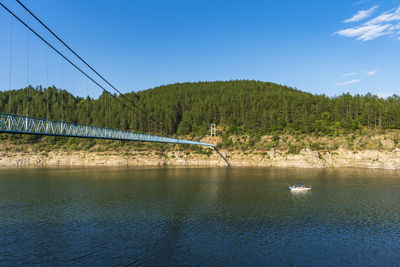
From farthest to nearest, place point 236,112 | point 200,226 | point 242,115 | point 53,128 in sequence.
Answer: point 236,112, point 242,115, point 53,128, point 200,226

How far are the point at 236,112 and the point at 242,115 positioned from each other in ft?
12.8

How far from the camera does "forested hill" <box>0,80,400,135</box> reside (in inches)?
4365

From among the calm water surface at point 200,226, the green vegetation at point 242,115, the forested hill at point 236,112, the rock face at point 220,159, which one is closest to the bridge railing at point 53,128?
the calm water surface at point 200,226

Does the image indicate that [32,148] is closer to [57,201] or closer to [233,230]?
[57,201]

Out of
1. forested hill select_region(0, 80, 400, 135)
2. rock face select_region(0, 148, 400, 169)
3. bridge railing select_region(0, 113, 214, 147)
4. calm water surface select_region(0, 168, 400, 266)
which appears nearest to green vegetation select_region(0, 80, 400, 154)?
forested hill select_region(0, 80, 400, 135)

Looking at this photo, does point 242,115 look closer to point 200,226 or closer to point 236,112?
point 236,112

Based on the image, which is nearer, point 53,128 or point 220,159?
point 53,128

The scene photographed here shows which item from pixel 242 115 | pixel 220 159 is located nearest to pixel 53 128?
pixel 220 159

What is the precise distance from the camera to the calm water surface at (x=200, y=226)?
24.0 meters

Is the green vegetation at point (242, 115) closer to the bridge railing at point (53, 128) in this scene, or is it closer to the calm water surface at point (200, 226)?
the bridge railing at point (53, 128)

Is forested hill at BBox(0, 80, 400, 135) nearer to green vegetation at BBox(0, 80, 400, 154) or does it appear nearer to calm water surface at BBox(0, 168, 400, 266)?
green vegetation at BBox(0, 80, 400, 154)

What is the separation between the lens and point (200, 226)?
31828 millimetres

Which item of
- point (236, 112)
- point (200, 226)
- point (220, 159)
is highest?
point (236, 112)

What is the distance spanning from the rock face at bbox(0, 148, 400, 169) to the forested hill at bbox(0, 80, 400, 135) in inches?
642
